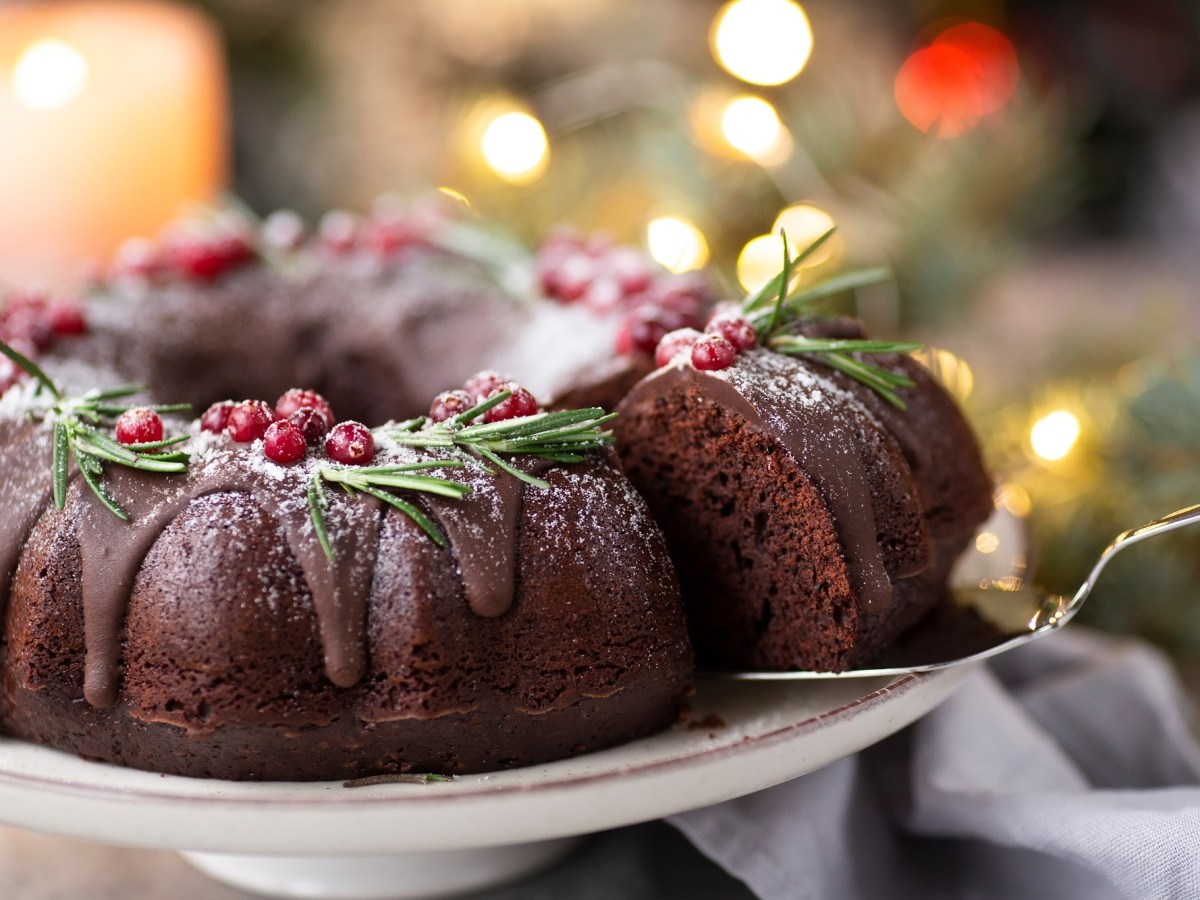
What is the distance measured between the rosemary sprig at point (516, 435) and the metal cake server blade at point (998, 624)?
435mm

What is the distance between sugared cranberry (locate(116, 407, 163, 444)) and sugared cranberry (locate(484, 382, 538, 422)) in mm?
466

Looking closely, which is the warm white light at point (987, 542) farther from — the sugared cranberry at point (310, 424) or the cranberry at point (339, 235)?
the cranberry at point (339, 235)

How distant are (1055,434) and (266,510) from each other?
1.85m

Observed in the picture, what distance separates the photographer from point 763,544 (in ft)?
6.14

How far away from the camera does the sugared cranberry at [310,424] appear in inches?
69.4

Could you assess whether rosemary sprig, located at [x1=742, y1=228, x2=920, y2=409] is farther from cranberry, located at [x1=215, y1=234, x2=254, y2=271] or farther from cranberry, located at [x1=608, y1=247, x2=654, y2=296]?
cranberry, located at [x1=215, y1=234, x2=254, y2=271]

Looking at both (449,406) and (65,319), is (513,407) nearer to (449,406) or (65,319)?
(449,406)

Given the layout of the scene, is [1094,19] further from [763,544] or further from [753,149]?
[763,544]

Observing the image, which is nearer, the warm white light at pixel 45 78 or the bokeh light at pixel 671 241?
the bokeh light at pixel 671 241

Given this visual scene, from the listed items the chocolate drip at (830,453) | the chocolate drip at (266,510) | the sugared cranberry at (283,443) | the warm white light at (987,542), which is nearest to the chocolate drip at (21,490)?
the chocolate drip at (266,510)

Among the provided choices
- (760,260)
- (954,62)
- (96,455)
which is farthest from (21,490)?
(954,62)

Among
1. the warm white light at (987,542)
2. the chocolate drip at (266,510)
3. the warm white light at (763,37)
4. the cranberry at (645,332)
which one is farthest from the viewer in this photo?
the warm white light at (763,37)

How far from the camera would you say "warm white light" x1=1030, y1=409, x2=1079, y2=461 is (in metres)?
2.78

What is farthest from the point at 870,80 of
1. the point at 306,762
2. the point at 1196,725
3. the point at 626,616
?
the point at 306,762
